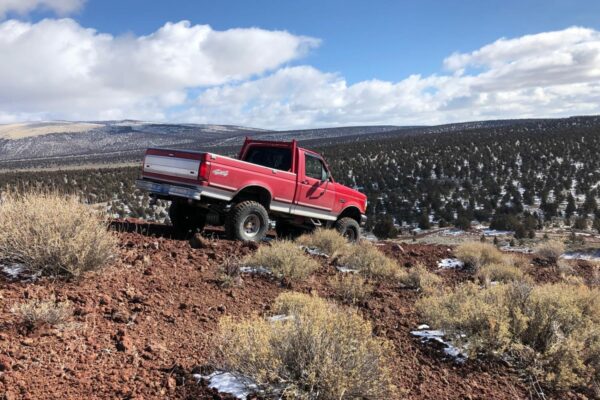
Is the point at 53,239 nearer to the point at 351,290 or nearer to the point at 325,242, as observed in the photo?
the point at 351,290

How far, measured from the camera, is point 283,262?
22.7ft

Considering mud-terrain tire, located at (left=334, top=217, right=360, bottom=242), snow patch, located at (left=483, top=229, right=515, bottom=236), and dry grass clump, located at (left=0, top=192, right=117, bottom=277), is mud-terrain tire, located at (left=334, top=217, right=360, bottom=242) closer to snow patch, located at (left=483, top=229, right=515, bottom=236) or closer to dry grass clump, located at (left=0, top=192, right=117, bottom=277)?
dry grass clump, located at (left=0, top=192, right=117, bottom=277)

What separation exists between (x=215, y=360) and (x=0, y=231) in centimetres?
362

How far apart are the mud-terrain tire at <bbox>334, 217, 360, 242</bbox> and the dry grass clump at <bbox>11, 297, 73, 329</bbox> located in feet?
24.1

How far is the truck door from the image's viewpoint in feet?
32.6

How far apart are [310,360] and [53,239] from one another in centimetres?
326

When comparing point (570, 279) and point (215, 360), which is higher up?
point (215, 360)

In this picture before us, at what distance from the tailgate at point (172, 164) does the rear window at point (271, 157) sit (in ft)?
6.94

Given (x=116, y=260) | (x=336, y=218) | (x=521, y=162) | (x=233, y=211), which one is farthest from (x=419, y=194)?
(x=116, y=260)

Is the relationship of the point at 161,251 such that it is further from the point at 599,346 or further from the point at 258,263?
the point at 599,346

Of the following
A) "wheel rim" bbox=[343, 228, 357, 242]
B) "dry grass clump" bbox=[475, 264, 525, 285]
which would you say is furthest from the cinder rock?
"dry grass clump" bbox=[475, 264, 525, 285]

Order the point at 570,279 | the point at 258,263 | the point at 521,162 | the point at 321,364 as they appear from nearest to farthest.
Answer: the point at 321,364
the point at 258,263
the point at 570,279
the point at 521,162

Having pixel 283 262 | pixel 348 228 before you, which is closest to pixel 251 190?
pixel 283 262

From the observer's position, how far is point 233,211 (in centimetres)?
861
